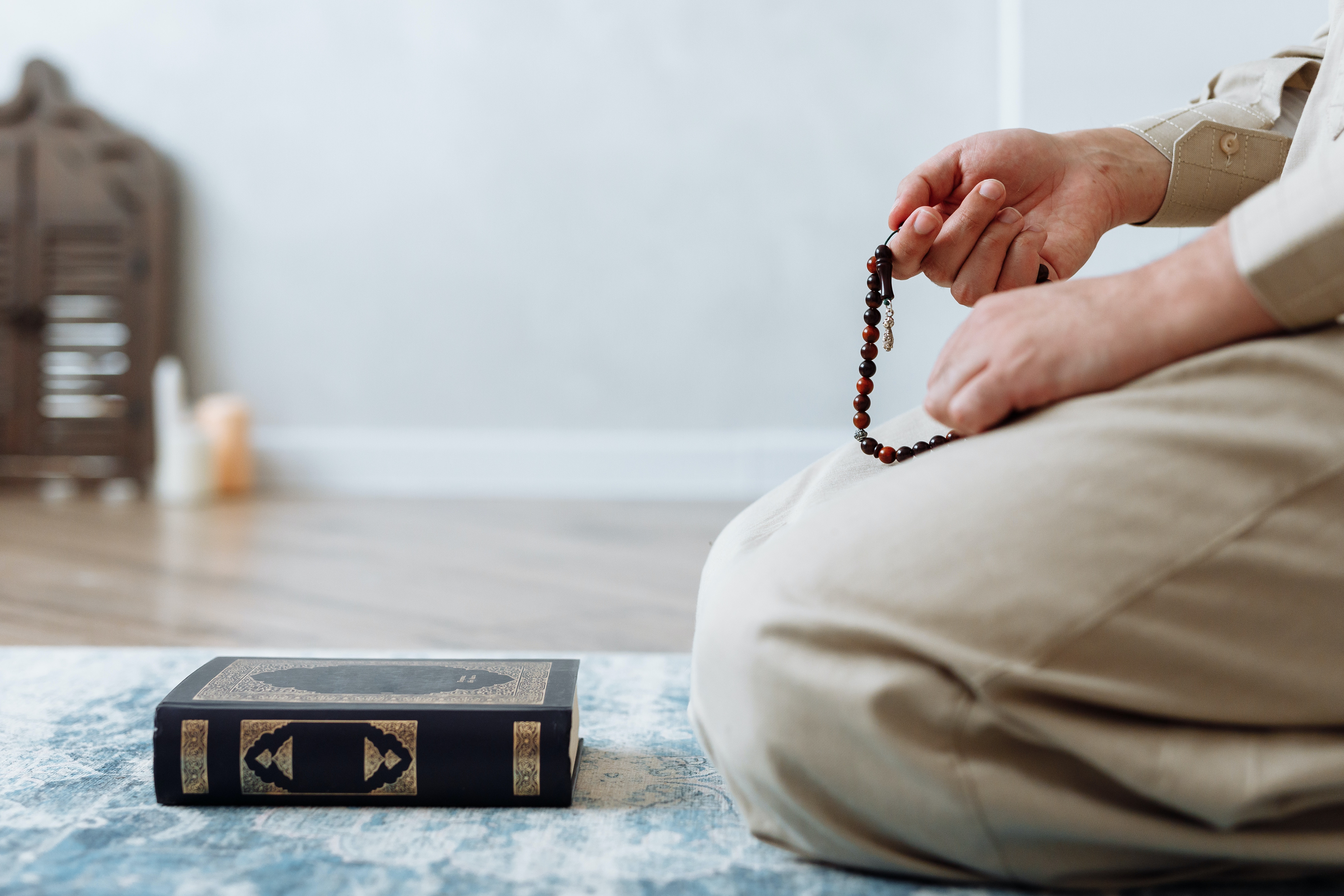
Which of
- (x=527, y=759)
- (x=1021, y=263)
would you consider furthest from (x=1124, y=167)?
(x=527, y=759)

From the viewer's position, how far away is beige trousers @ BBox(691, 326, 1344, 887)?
0.59 m

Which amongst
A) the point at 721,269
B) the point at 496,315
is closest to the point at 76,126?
the point at 496,315

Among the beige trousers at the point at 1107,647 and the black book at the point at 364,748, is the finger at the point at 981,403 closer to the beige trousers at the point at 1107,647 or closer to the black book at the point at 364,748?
the beige trousers at the point at 1107,647

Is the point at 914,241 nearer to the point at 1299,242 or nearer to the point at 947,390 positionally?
the point at 947,390

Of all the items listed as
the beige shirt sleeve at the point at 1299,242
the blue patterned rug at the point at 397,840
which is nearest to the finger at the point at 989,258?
the beige shirt sleeve at the point at 1299,242

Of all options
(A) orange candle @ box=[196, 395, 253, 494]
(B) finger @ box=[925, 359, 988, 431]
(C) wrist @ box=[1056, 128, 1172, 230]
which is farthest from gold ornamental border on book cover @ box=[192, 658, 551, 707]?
(A) orange candle @ box=[196, 395, 253, 494]

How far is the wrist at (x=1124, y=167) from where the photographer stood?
0.96 meters

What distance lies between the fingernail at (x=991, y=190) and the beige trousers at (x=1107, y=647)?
0.80 feet

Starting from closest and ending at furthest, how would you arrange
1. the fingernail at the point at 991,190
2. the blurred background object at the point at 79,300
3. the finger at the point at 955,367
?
the finger at the point at 955,367 < the fingernail at the point at 991,190 < the blurred background object at the point at 79,300

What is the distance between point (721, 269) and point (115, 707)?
1964 mm

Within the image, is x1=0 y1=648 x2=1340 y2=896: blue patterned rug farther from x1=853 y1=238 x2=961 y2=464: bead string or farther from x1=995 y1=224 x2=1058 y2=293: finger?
x1=995 y1=224 x2=1058 y2=293: finger

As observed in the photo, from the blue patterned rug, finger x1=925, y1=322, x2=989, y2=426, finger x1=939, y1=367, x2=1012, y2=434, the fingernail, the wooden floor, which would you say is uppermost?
the fingernail

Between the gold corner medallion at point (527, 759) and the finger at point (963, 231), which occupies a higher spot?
the finger at point (963, 231)

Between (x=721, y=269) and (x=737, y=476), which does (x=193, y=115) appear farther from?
(x=737, y=476)
